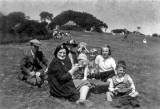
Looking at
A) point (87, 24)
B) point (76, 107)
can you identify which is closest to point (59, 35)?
point (76, 107)

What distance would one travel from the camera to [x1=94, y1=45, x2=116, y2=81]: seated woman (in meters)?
9.24

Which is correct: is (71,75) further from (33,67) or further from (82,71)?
(82,71)

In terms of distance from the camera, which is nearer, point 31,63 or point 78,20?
point 31,63

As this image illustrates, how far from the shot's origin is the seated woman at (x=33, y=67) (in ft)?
27.9

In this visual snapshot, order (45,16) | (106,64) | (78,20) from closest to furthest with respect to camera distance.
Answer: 1. (106,64)
2. (45,16)
3. (78,20)

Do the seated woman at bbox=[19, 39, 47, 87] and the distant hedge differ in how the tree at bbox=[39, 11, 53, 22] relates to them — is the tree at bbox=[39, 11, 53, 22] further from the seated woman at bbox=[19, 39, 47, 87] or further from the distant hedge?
the seated woman at bbox=[19, 39, 47, 87]

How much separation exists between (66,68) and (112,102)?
1.49 metres

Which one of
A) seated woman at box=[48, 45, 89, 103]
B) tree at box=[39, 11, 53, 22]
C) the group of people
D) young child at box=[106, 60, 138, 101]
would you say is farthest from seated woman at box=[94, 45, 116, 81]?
tree at box=[39, 11, 53, 22]

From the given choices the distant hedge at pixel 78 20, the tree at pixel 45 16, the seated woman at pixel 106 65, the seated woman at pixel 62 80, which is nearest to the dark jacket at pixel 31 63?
the seated woman at pixel 62 80

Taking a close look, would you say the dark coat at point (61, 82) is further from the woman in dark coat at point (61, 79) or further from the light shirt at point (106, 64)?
the light shirt at point (106, 64)

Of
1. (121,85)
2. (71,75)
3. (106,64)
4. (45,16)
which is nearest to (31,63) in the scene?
(71,75)

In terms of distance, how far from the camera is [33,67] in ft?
29.2

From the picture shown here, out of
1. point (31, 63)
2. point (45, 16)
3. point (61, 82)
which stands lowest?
point (61, 82)

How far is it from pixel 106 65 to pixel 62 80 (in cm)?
262
